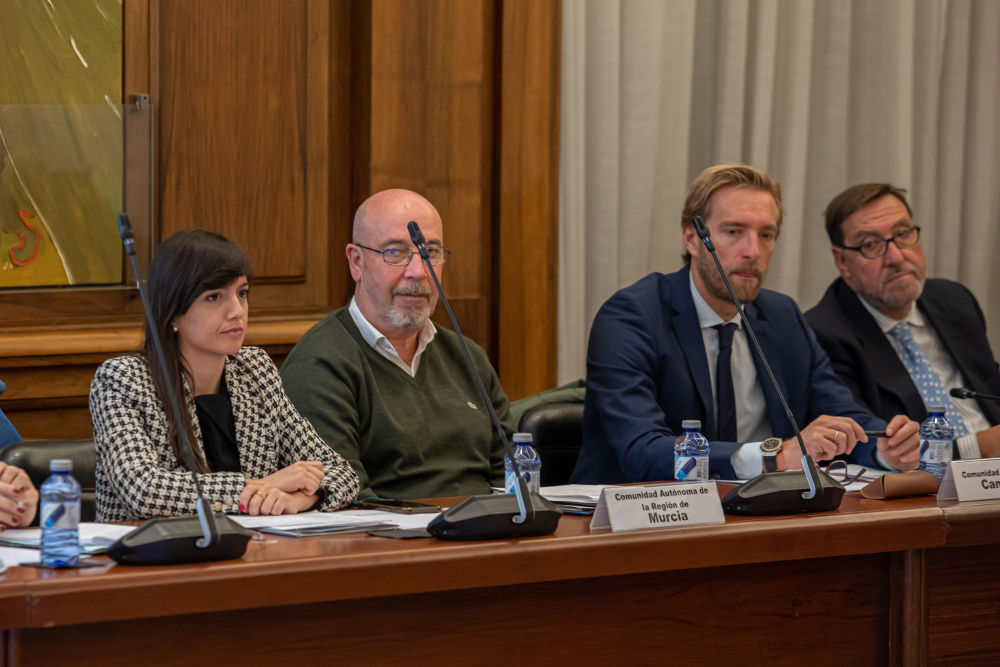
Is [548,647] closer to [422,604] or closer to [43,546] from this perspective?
[422,604]

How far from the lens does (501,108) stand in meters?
3.33

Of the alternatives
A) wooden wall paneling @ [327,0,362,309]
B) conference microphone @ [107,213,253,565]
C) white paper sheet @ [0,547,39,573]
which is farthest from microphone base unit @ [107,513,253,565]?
wooden wall paneling @ [327,0,362,309]

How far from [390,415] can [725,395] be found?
0.79m

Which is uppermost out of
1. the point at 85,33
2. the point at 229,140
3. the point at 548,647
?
the point at 85,33

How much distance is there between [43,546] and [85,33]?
6.31 ft

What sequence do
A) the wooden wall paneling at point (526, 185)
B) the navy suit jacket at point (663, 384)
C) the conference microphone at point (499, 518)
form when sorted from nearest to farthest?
the conference microphone at point (499, 518)
the navy suit jacket at point (663, 384)
the wooden wall paneling at point (526, 185)

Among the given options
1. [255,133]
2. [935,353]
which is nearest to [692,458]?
[935,353]

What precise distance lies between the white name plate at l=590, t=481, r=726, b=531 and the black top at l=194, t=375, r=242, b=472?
2.56ft

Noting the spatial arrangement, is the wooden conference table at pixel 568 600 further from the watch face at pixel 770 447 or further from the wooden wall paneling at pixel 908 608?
the watch face at pixel 770 447

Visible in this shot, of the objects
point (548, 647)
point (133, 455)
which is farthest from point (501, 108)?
point (548, 647)

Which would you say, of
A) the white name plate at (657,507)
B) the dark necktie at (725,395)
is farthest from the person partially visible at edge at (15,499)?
the dark necktie at (725,395)

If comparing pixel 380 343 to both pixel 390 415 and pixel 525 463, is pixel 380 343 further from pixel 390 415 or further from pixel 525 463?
pixel 525 463

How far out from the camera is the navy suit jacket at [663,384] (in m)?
2.44

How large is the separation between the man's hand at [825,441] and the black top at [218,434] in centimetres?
107
